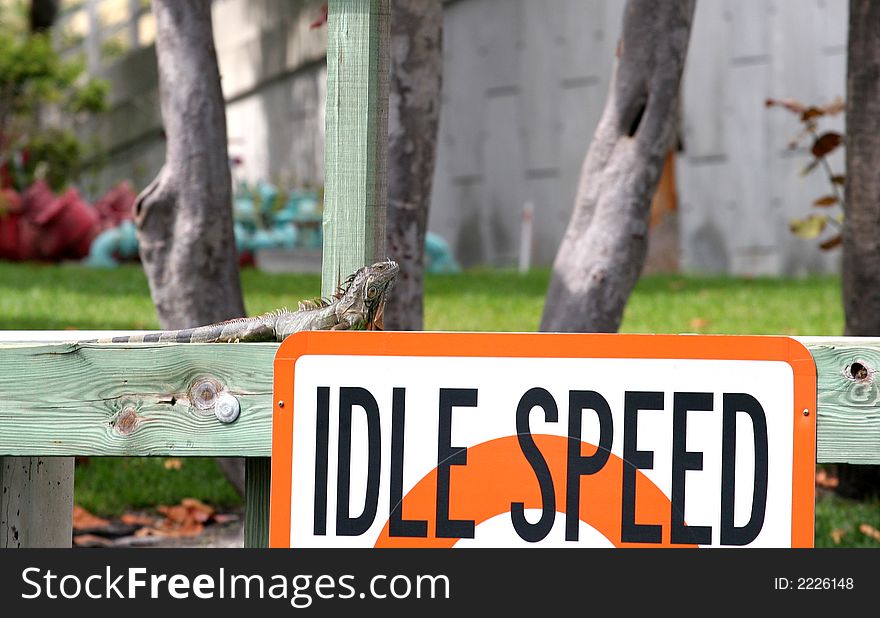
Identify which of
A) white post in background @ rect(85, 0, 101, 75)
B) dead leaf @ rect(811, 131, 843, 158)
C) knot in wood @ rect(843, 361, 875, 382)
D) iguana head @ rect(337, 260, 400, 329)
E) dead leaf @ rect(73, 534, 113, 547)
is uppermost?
white post in background @ rect(85, 0, 101, 75)

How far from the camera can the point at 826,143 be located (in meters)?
6.07

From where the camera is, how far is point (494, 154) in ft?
54.9

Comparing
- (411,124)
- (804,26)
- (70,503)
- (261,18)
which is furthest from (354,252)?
(261,18)

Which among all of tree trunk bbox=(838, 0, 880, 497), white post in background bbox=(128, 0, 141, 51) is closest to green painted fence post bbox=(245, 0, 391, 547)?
tree trunk bbox=(838, 0, 880, 497)

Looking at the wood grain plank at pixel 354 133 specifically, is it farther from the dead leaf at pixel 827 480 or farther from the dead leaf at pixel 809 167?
the dead leaf at pixel 809 167

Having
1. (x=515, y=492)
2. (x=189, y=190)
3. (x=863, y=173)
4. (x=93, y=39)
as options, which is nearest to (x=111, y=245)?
(x=93, y=39)

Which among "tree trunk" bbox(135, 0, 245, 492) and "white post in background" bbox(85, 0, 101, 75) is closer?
"tree trunk" bbox(135, 0, 245, 492)

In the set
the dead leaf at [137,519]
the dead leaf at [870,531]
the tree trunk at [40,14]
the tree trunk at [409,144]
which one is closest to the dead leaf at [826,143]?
the dead leaf at [870,531]

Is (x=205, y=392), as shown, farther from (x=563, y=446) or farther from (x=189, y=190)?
(x=189, y=190)

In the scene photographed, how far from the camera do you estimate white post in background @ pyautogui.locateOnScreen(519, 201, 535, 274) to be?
15914mm

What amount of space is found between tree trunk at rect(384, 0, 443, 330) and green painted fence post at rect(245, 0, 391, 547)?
187cm

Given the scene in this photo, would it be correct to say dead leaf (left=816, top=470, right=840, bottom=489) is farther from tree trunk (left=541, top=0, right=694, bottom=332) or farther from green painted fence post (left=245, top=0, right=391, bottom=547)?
green painted fence post (left=245, top=0, right=391, bottom=547)

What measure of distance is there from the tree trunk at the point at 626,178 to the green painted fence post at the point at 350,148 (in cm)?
204
